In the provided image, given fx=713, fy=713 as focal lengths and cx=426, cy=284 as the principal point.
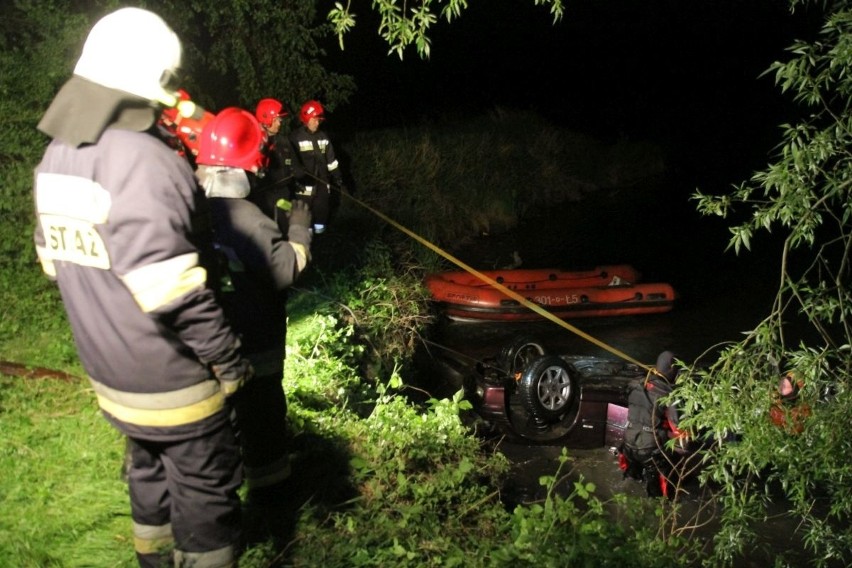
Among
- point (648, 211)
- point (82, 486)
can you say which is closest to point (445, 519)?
point (82, 486)

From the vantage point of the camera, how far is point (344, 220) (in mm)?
9922

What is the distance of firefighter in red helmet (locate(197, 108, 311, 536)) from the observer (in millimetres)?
2980

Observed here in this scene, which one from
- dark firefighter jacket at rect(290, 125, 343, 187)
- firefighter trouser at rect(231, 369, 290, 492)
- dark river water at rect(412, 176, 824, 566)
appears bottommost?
dark river water at rect(412, 176, 824, 566)

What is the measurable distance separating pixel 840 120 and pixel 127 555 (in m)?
3.81

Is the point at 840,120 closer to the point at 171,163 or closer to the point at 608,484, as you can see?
the point at 171,163

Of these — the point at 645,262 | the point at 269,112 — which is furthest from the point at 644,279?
the point at 269,112

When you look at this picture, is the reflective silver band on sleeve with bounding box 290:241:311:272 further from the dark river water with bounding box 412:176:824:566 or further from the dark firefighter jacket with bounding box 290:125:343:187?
the dark firefighter jacket with bounding box 290:125:343:187

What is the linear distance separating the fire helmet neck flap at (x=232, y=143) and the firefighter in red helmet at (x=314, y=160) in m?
4.41

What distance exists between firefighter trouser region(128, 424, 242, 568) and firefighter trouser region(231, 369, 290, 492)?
59 centimetres

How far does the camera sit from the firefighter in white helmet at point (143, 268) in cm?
223

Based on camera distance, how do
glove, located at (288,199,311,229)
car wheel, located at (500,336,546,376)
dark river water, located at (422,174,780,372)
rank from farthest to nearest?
1. dark river water, located at (422,174,780,372)
2. car wheel, located at (500,336,546,376)
3. glove, located at (288,199,311,229)

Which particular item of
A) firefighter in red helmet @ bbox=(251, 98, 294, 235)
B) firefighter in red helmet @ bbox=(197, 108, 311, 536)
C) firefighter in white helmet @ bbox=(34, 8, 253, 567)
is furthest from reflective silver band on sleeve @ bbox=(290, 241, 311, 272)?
firefighter in red helmet @ bbox=(251, 98, 294, 235)

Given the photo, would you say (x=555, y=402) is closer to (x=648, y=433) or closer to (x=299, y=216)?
(x=648, y=433)

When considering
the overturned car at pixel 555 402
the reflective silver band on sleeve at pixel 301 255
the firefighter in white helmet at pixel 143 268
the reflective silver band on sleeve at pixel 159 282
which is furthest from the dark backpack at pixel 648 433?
the reflective silver band on sleeve at pixel 159 282
